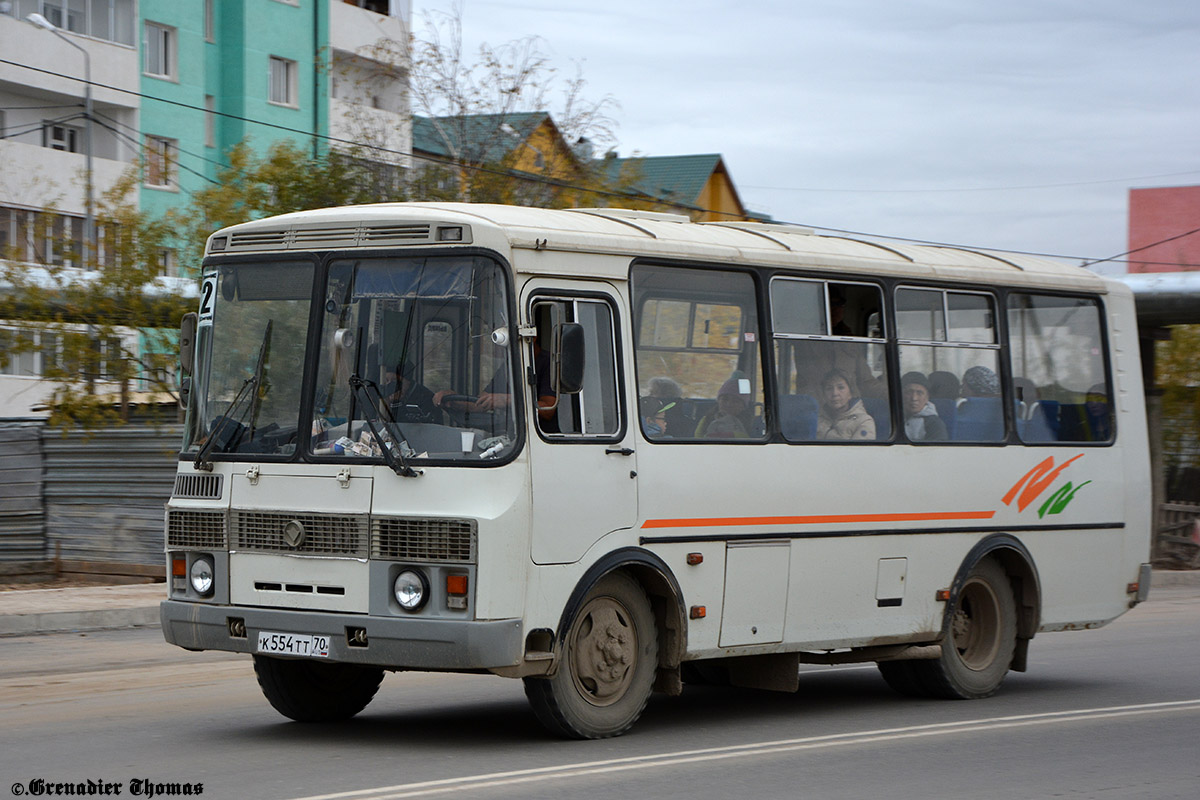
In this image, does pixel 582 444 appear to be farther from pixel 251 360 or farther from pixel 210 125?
pixel 210 125

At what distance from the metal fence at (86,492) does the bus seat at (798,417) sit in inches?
470

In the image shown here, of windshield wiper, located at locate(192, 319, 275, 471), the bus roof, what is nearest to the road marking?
windshield wiper, located at locate(192, 319, 275, 471)

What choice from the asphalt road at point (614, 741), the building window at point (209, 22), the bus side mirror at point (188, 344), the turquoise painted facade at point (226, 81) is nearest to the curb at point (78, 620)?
the asphalt road at point (614, 741)

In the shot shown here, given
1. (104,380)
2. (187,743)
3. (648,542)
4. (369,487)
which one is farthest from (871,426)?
(104,380)

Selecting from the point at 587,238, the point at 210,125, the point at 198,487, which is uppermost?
the point at 210,125

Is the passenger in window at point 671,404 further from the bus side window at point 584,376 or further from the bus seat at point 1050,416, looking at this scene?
the bus seat at point 1050,416

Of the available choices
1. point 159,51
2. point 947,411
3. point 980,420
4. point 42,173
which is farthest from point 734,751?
point 159,51

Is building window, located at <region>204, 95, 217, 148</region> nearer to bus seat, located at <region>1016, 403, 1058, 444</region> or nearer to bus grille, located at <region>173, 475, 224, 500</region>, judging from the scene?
bus seat, located at <region>1016, 403, 1058, 444</region>

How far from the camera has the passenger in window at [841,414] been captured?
10281mm

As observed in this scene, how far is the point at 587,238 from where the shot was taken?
888 cm

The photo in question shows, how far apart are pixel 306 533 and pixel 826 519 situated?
132 inches

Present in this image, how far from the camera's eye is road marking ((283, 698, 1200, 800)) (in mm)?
7207

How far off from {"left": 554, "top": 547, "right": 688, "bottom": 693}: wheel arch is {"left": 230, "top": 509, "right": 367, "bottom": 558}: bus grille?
1.23 meters

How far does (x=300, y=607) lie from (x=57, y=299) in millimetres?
14004
